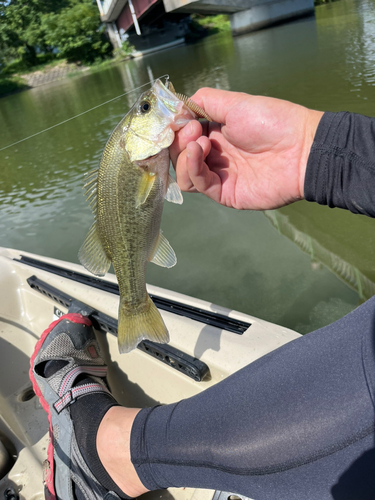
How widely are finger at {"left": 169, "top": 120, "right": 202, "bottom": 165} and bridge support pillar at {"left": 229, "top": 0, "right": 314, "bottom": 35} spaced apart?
28193 millimetres

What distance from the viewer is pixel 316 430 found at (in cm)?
113

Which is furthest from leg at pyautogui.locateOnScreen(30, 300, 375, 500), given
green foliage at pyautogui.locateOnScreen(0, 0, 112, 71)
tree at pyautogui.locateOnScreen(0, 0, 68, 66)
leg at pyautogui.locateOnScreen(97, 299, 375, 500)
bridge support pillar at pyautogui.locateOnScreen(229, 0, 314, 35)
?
tree at pyautogui.locateOnScreen(0, 0, 68, 66)

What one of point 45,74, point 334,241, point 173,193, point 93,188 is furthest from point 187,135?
point 45,74

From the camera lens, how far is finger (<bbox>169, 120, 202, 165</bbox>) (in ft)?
5.39

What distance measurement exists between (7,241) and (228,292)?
3761 millimetres

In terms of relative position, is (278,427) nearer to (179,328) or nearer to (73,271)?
(179,328)

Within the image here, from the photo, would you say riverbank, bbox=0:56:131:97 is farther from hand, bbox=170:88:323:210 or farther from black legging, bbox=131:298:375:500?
black legging, bbox=131:298:375:500

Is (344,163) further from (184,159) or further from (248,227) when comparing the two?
(248,227)

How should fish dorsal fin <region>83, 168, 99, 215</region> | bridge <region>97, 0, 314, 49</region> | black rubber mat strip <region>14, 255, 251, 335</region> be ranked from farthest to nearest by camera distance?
bridge <region>97, 0, 314, 49</region> < black rubber mat strip <region>14, 255, 251, 335</region> < fish dorsal fin <region>83, 168, 99, 215</region>

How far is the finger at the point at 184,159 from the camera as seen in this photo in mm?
1620

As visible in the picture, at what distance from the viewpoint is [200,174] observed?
176cm

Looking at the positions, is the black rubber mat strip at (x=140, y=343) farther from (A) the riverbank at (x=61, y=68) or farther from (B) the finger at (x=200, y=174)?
→ (A) the riverbank at (x=61, y=68)

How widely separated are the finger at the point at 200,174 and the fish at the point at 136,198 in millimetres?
109

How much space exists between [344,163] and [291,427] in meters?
1.03
